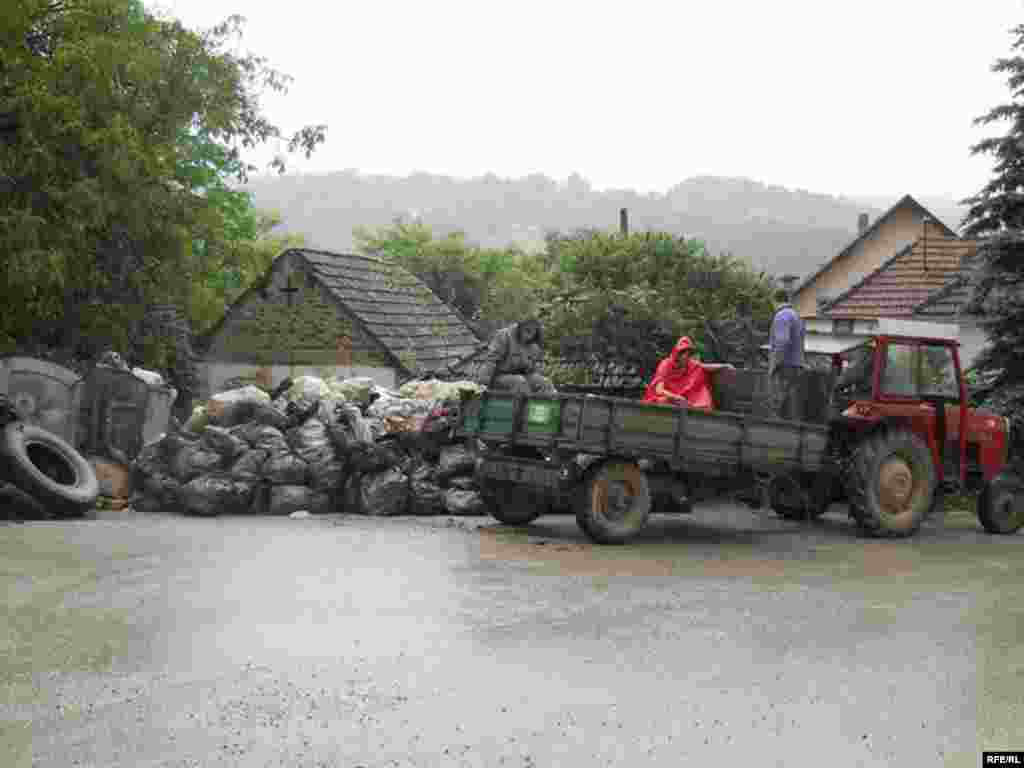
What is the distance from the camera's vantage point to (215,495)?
14234 millimetres

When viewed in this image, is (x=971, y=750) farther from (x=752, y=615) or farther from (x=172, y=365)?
(x=172, y=365)

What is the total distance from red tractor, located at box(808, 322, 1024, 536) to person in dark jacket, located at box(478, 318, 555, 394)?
335 centimetres

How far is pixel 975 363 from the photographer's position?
1772cm

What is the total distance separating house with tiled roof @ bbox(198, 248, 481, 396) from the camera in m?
27.0

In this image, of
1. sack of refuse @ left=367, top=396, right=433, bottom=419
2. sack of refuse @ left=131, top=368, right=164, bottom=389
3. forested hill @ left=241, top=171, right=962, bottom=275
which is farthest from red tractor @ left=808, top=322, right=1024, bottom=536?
forested hill @ left=241, top=171, right=962, bottom=275

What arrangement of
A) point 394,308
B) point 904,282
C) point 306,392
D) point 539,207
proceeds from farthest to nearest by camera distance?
point 539,207 < point 904,282 < point 394,308 < point 306,392

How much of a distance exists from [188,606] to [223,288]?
30951 millimetres

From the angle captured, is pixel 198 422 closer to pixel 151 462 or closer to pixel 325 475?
pixel 151 462

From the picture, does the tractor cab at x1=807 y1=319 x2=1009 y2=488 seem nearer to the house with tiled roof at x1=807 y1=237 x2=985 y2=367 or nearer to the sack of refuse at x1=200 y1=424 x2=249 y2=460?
the sack of refuse at x1=200 y1=424 x2=249 y2=460

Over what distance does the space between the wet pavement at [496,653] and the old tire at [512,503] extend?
1.22 m

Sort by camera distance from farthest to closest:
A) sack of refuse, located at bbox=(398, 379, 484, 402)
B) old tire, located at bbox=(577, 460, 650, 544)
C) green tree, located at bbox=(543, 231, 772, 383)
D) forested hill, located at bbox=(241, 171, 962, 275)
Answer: forested hill, located at bbox=(241, 171, 962, 275) → green tree, located at bbox=(543, 231, 772, 383) → sack of refuse, located at bbox=(398, 379, 484, 402) → old tire, located at bbox=(577, 460, 650, 544)

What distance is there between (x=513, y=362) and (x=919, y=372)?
175 inches

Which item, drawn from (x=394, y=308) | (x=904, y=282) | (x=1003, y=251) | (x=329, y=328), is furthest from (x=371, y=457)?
(x=904, y=282)

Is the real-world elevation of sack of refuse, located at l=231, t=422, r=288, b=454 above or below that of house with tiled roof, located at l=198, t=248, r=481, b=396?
below
